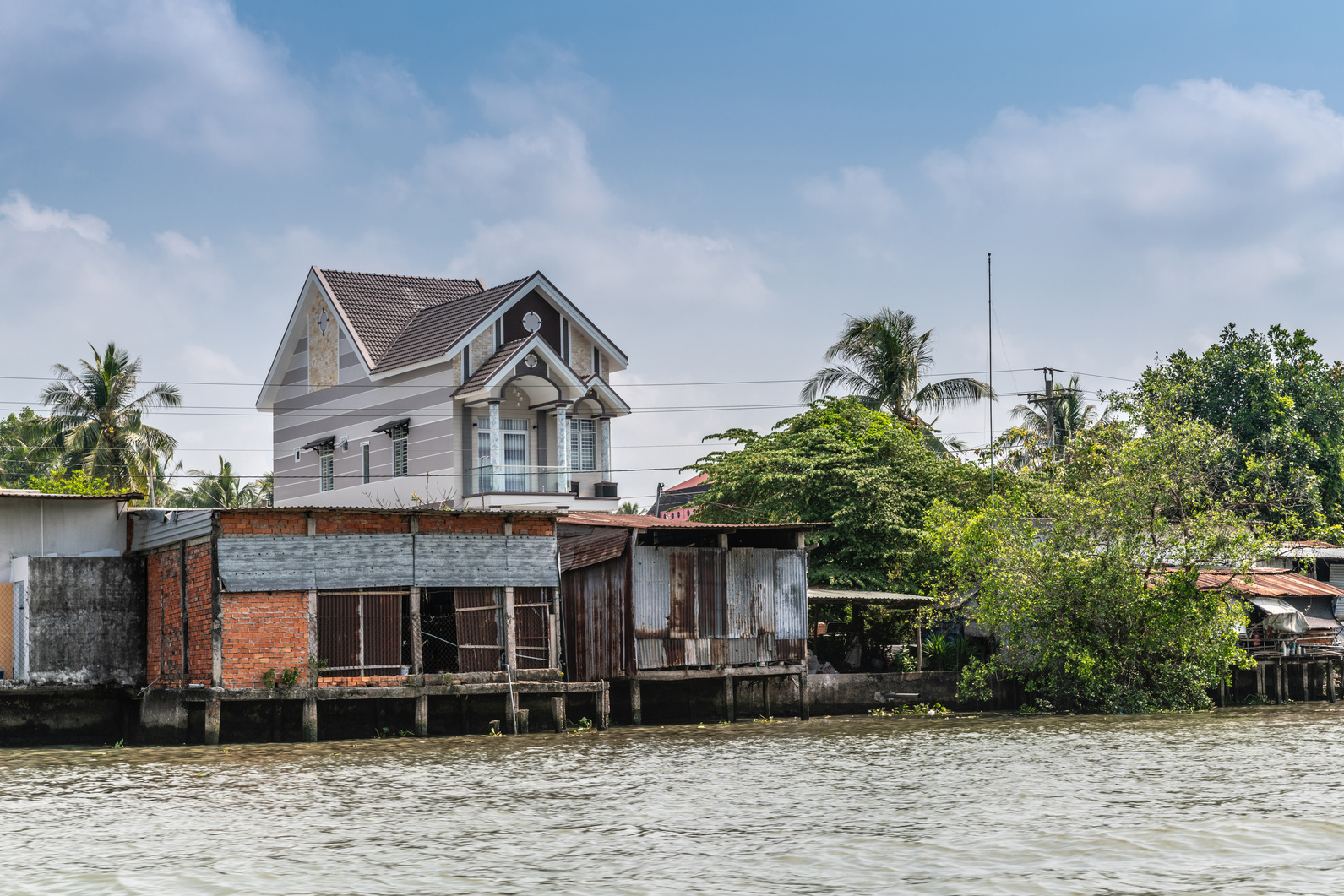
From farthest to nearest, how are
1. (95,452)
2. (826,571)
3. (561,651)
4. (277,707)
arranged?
(95,452), (826,571), (561,651), (277,707)

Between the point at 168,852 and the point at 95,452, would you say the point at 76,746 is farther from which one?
the point at 95,452

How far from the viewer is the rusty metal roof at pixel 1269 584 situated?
29891mm

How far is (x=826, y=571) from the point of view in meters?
33.0

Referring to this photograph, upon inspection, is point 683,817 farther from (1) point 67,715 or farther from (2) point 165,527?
(1) point 67,715

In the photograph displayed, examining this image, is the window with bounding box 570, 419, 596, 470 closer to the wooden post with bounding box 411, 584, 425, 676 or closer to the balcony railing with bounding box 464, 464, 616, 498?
the balcony railing with bounding box 464, 464, 616, 498

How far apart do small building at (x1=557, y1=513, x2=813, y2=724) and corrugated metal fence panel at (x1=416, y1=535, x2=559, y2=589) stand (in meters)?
1.57

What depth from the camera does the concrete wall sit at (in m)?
23.9

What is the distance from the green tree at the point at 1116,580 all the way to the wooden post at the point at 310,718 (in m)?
13.8

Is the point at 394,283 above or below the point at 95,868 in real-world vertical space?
above

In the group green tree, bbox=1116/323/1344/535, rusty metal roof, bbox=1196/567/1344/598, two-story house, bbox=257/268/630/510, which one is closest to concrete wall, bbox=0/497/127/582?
two-story house, bbox=257/268/630/510

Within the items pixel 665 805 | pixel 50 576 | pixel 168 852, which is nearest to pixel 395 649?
pixel 50 576

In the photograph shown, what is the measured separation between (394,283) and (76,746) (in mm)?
19191

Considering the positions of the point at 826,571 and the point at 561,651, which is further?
the point at 826,571

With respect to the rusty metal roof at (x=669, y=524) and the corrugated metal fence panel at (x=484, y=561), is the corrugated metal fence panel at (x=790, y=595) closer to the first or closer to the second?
the rusty metal roof at (x=669, y=524)
